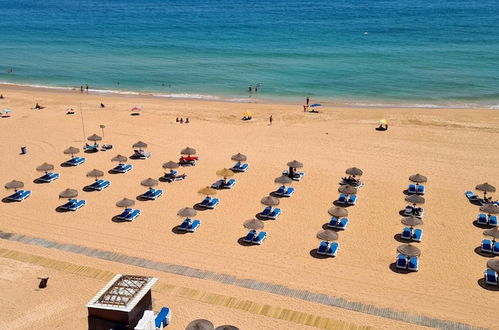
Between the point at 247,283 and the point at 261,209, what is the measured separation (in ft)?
23.9

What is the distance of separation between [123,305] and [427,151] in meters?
26.9

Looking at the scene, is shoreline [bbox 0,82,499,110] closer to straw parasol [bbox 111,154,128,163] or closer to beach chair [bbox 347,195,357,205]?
straw parasol [bbox 111,154,128,163]

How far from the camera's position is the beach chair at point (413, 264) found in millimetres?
21406

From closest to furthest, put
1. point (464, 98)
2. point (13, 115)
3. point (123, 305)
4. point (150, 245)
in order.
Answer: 1. point (123, 305)
2. point (150, 245)
3. point (13, 115)
4. point (464, 98)

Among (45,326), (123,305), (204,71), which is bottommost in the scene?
(45,326)

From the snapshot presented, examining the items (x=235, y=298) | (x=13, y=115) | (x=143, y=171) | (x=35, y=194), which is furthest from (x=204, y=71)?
(x=235, y=298)

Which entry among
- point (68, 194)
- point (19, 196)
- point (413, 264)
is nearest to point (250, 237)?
point (413, 264)

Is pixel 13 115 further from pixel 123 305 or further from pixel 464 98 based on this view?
pixel 464 98

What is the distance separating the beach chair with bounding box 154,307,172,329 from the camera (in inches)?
676

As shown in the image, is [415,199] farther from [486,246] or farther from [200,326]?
[200,326]

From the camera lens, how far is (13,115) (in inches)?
1807

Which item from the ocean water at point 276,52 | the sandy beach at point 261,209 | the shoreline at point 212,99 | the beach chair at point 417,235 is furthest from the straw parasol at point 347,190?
the ocean water at point 276,52

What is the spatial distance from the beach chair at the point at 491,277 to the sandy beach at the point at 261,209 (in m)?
0.43

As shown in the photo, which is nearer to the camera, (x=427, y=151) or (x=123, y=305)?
(x=123, y=305)
